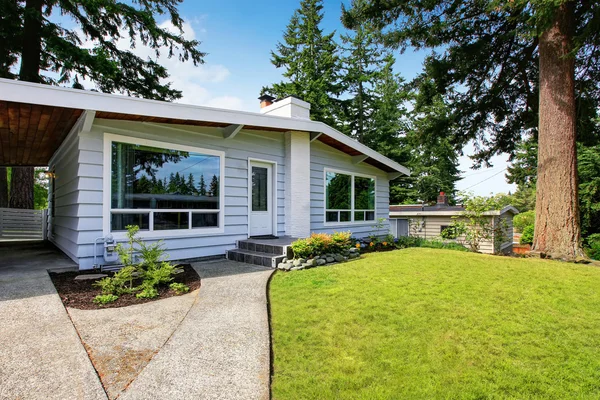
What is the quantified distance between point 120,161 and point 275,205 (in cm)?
351

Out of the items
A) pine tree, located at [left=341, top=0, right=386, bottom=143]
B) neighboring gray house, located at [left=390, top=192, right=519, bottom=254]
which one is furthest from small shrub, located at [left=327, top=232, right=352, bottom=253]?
pine tree, located at [left=341, top=0, right=386, bottom=143]

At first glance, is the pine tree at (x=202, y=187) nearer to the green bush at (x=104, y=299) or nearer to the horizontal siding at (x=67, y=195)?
the horizontal siding at (x=67, y=195)

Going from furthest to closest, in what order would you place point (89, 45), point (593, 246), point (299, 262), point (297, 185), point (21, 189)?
point (593, 246) → point (21, 189) → point (89, 45) → point (297, 185) → point (299, 262)

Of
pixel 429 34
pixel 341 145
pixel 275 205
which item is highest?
pixel 429 34

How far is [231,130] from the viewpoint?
21.6 feet

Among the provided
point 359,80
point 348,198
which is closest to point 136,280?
point 348,198

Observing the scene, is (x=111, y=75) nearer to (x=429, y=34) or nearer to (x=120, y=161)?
(x=120, y=161)

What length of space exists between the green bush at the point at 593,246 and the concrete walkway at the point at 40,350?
16.2m

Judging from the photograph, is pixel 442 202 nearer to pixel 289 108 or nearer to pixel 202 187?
pixel 289 108

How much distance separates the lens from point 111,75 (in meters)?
10.3

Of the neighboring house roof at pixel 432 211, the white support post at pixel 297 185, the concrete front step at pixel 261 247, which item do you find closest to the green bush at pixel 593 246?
the neighboring house roof at pixel 432 211

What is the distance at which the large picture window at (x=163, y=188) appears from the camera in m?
5.39

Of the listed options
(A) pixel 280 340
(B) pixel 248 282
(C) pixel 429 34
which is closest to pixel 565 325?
(A) pixel 280 340

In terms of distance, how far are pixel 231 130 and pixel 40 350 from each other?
16.4 feet
